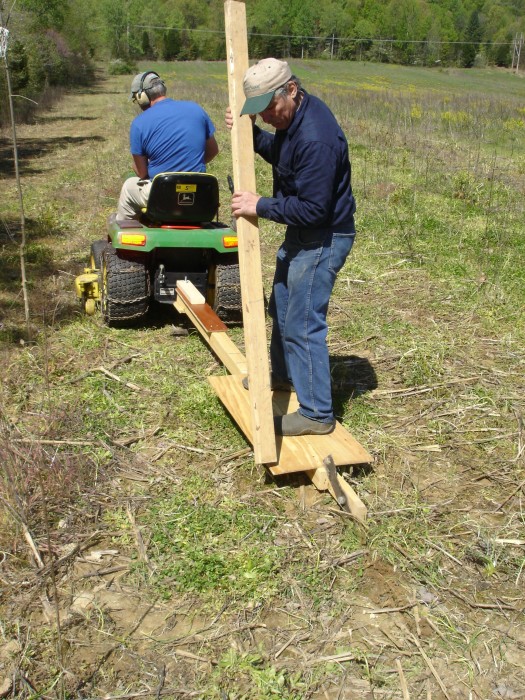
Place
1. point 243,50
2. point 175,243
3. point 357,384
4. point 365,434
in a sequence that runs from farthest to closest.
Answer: point 175,243 < point 357,384 < point 365,434 < point 243,50

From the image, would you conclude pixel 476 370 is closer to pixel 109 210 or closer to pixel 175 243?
pixel 175 243

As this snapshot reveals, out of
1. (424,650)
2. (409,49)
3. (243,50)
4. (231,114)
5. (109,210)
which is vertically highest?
(409,49)

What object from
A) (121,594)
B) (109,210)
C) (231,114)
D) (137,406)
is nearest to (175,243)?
(137,406)

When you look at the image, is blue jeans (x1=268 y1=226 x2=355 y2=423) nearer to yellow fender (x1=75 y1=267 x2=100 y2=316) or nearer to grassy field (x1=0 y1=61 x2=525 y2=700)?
grassy field (x1=0 y1=61 x2=525 y2=700)

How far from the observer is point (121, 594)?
9.34 ft

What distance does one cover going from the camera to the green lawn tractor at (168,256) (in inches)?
205

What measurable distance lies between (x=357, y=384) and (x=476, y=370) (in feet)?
2.83

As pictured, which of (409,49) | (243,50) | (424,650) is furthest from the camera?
(409,49)

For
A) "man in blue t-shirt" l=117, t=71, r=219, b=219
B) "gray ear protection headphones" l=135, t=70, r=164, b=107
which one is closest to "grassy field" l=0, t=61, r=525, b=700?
"man in blue t-shirt" l=117, t=71, r=219, b=219

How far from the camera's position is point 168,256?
18.2 feet

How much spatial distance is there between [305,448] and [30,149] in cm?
1526

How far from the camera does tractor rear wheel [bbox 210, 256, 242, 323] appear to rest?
546 centimetres

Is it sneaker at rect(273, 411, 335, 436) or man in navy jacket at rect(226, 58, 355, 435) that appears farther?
sneaker at rect(273, 411, 335, 436)

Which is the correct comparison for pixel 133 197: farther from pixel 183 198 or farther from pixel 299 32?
pixel 299 32
